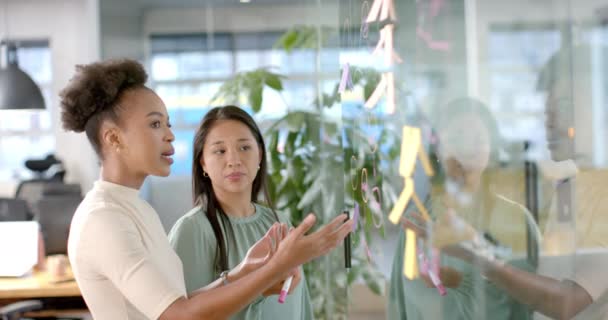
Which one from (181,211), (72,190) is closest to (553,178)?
(181,211)

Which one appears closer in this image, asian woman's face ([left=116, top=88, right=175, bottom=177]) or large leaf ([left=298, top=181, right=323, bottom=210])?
asian woman's face ([left=116, top=88, right=175, bottom=177])

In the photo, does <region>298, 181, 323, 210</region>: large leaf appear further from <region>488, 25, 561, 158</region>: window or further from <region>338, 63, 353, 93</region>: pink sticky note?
<region>488, 25, 561, 158</region>: window

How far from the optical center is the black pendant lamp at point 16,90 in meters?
4.42

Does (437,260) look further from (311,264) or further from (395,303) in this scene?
(311,264)

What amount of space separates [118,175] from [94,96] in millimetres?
163

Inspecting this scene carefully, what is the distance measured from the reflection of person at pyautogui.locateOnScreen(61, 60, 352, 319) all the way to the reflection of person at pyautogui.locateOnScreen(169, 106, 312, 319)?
0.16 metres

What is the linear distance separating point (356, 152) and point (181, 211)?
2956 mm

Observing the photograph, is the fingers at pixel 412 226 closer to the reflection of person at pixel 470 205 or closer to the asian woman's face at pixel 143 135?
the reflection of person at pixel 470 205

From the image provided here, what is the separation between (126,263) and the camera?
1247 millimetres

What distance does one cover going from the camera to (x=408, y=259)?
1.11m

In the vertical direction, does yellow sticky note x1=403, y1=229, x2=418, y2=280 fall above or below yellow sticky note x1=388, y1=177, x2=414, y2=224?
below

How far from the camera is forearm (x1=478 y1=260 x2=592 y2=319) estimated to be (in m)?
0.87

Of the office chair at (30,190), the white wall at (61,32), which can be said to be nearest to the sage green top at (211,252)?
the office chair at (30,190)

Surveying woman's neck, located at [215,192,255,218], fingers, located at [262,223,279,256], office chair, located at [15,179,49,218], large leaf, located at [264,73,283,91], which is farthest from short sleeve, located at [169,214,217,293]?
office chair, located at [15,179,49,218]
